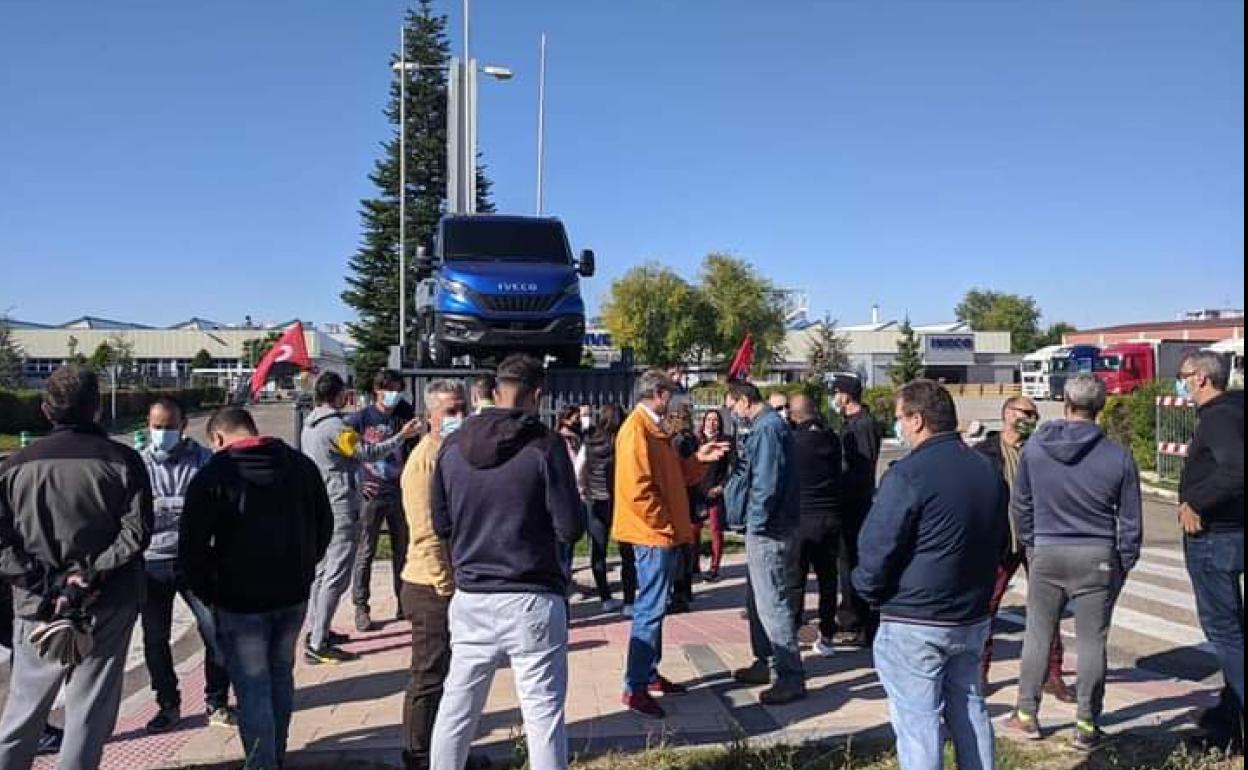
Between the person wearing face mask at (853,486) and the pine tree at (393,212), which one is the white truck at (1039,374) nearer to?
the pine tree at (393,212)

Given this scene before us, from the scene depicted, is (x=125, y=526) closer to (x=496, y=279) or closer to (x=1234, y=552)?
(x=1234, y=552)

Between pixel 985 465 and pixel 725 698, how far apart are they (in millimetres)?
2861

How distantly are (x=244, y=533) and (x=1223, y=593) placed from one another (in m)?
4.83

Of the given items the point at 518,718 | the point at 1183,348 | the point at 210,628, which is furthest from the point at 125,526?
the point at 1183,348

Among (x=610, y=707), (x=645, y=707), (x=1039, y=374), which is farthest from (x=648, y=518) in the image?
(x=1039, y=374)

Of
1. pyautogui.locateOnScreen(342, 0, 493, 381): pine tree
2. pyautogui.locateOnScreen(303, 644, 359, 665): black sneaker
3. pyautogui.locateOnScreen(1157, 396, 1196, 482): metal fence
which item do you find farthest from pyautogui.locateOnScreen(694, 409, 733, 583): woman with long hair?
pyautogui.locateOnScreen(342, 0, 493, 381): pine tree

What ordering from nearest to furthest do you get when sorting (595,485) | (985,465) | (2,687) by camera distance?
(985,465) < (2,687) < (595,485)

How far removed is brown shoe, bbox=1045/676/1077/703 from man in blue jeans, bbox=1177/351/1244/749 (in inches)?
39.2

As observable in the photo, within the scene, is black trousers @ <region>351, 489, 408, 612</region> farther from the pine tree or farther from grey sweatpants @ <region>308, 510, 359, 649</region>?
the pine tree

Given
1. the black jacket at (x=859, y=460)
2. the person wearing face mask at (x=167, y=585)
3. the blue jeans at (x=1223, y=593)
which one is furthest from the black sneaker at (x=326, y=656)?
the blue jeans at (x=1223, y=593)

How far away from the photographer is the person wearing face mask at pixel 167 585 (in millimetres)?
5523

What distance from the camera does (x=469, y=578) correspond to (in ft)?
13.4

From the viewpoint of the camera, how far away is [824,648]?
7.09 m

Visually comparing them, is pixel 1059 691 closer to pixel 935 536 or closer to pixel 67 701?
pixel 935 536
